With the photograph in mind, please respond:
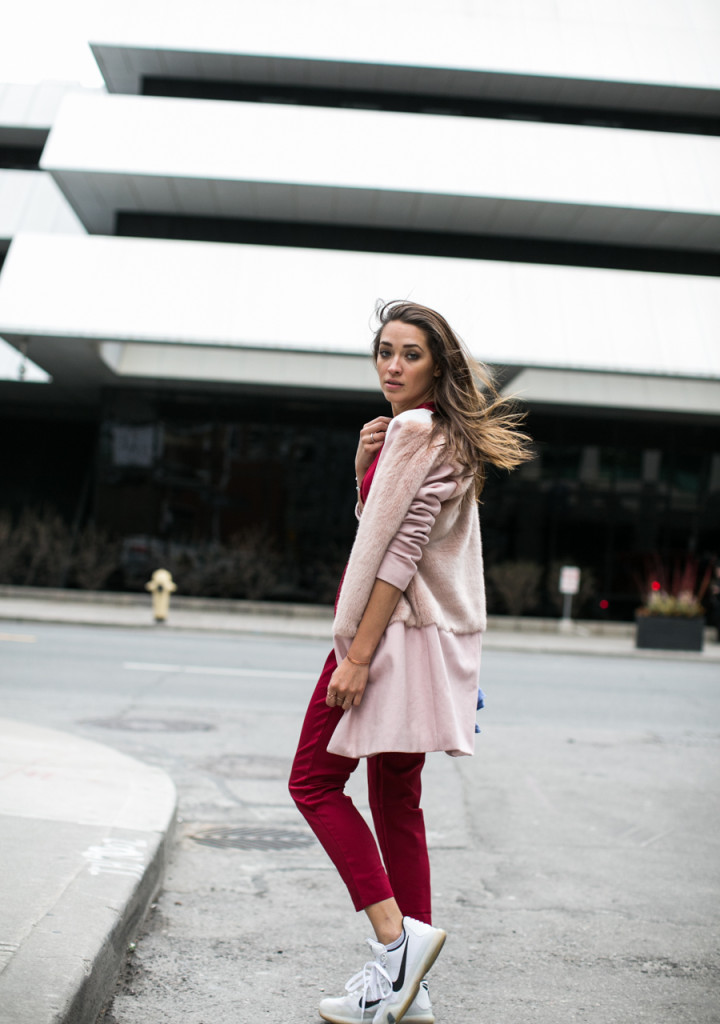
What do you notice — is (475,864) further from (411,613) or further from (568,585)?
(568,585)

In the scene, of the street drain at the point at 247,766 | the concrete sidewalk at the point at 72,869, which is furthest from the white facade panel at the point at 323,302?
the concrete sidewalk at the point at 72,869

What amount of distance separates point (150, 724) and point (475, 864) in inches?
147

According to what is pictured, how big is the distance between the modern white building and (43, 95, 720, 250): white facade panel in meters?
0.07

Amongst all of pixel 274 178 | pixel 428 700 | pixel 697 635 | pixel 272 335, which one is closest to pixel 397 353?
pixel 428 700

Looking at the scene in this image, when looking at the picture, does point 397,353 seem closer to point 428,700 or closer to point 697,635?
point 428,700

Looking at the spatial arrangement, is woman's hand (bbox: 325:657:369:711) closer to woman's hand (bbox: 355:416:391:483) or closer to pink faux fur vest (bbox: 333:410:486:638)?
pink faux fur vest (bbox: 333:410:486:638)

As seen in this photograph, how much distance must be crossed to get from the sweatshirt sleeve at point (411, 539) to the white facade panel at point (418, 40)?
21.8 meters

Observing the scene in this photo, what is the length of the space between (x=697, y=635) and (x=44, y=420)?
18590 mm

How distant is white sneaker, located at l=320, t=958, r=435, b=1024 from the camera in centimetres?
268

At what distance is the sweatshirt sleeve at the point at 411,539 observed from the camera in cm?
265

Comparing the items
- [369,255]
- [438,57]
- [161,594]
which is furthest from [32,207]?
[161,594]

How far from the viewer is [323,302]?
797 inches

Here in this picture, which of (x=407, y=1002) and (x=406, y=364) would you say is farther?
(x=406, y=364)

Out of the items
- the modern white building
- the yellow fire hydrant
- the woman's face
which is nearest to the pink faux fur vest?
the woman's face
